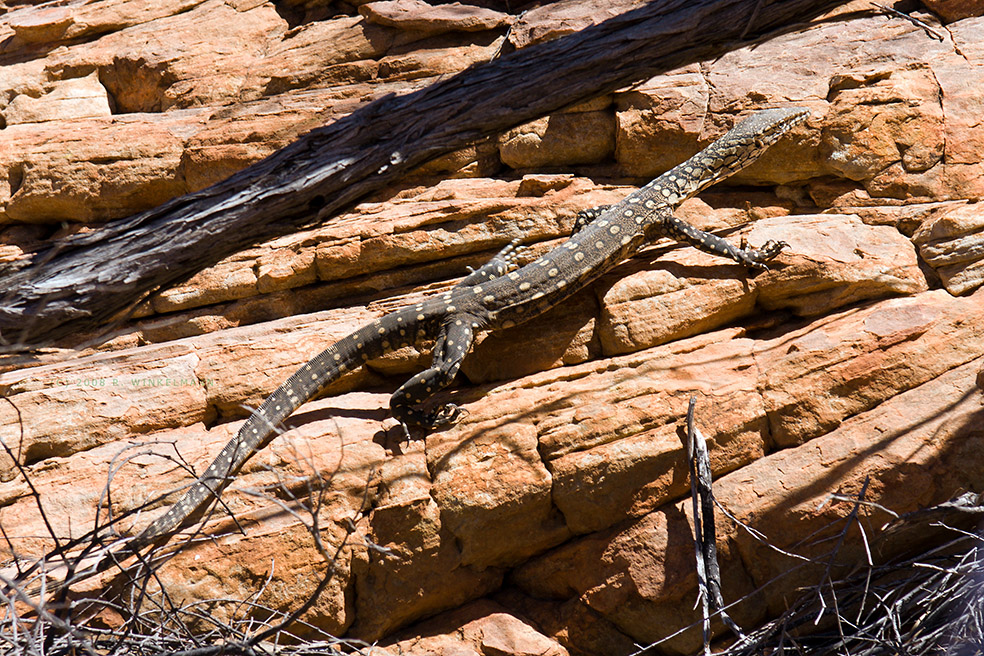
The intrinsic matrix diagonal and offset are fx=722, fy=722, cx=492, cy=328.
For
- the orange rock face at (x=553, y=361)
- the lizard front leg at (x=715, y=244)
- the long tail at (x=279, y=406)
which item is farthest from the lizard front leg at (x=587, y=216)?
the long tail at (x=279, y=406)

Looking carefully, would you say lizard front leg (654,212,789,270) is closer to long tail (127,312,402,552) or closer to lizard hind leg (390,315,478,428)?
lizard hind leg (390,315,478,428)

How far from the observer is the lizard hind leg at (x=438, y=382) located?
711 centimetres

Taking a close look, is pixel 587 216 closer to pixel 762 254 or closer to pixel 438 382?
pixel 762 254

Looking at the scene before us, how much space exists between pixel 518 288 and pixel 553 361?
0.85m

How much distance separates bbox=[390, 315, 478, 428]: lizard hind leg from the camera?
7.11 meters

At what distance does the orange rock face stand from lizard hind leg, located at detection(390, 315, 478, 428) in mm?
217

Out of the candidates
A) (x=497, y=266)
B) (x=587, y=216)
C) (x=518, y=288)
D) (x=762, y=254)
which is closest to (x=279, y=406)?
(x=518, y=288)

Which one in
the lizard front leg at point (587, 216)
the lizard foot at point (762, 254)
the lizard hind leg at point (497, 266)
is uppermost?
the lizard front leg at point (587, 216)

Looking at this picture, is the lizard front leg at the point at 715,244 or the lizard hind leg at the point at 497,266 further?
the lizard hind leg at the point at 497,266

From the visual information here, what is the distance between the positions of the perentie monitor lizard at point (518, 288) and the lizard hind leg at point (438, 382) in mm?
10

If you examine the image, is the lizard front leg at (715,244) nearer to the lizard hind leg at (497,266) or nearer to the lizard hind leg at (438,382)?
the lizard hind leg at (497,266)

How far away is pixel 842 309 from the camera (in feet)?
24.0

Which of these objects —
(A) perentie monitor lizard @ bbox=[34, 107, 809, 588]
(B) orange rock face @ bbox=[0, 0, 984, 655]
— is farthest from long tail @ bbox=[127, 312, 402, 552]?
(B) orange rock face @ bbox=[0, 0, 984, 655]

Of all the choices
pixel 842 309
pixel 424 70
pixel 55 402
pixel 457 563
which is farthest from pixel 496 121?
pixel 55 402
